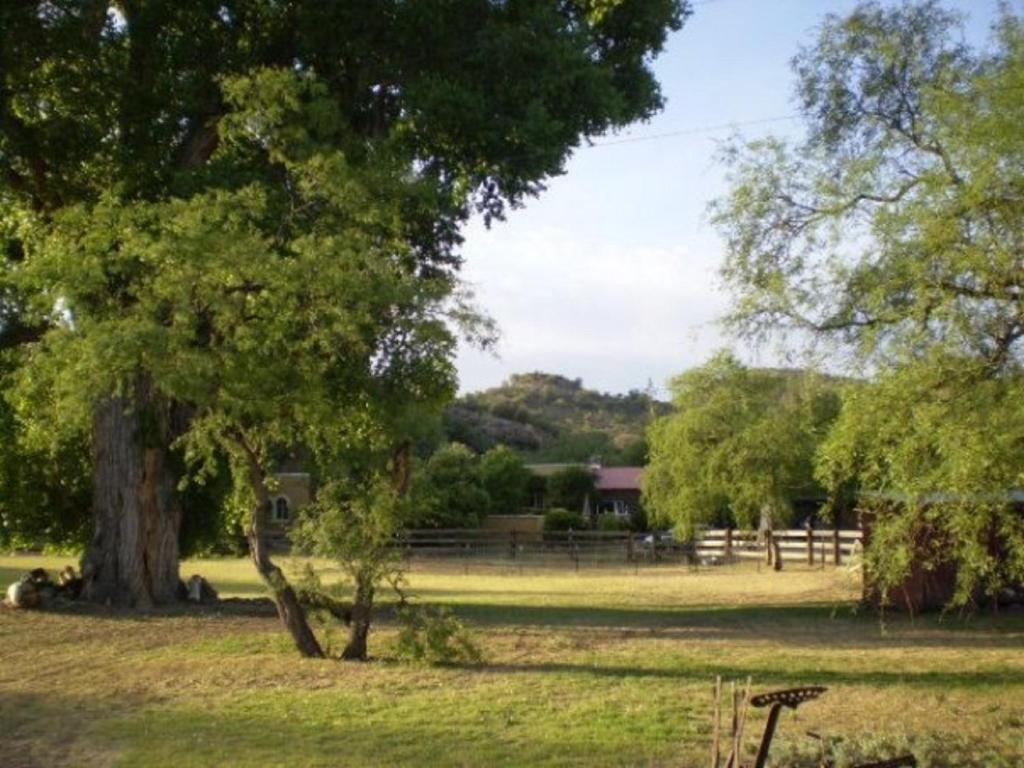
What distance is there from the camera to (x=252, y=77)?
16.5 m

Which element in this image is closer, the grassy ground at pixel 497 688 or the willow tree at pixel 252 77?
the grassy ground at pixel 497 688

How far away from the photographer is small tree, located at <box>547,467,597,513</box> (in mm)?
65500

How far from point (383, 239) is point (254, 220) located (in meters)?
1.57

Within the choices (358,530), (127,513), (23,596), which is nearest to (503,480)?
(127,513)

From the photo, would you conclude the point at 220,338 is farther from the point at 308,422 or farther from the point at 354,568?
the point at 354,568

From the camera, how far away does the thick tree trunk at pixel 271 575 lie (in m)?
15.2

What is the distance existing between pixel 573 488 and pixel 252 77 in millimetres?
50516

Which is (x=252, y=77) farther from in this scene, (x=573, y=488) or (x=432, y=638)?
(x=573, y=488)

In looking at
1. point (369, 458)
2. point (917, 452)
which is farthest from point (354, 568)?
point (917, 452)

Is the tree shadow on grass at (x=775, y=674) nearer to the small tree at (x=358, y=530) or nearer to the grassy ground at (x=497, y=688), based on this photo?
the grassy ground at (x=497, y=688)

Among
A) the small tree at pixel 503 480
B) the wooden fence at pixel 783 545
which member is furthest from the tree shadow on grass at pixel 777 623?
the small tree at pixel 503 480

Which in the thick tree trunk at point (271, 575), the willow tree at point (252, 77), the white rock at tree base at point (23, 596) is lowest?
the white rock at tree base at point (23, 596)

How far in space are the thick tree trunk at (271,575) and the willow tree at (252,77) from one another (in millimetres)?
2777

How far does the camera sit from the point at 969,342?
450 inches
